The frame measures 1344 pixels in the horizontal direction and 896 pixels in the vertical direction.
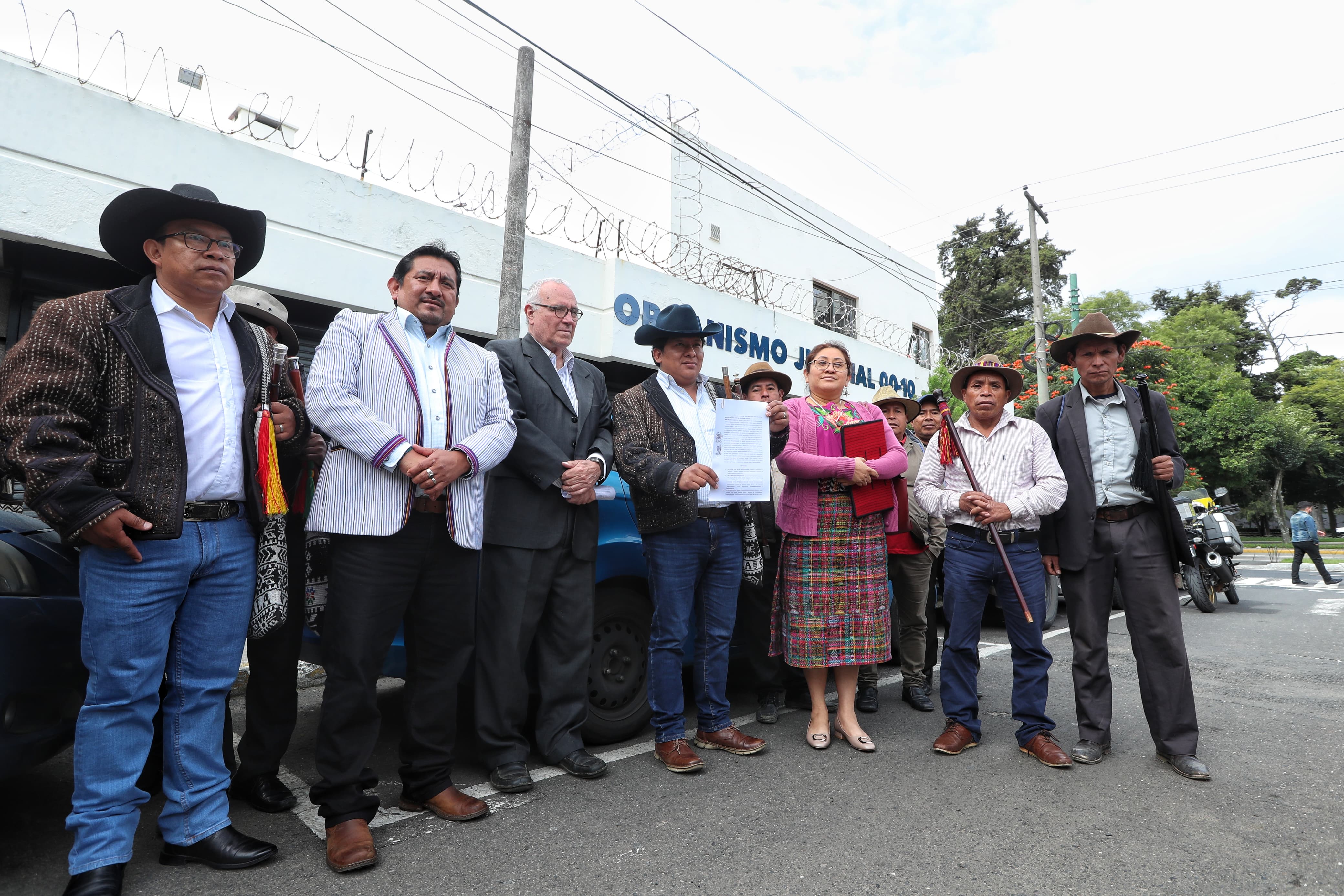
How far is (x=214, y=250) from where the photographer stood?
100 inches

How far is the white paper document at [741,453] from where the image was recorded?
3.52m

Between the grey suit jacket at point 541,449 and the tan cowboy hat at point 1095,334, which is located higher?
the tan cowboy hat at point 1095,334

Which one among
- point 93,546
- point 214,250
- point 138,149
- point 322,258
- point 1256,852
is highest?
point 138,149

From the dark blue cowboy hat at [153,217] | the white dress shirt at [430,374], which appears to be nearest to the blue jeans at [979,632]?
the white dress shirt at [430,374]

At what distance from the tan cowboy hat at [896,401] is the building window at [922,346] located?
10.6 meters

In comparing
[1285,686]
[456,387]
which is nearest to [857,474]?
[456,387]

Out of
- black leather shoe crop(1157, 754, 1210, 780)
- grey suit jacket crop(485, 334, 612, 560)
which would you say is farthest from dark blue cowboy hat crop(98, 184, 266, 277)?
black leather shoe crop(1157, 754, 1210, 780)

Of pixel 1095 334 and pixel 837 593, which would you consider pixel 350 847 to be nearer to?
pixel 837 593

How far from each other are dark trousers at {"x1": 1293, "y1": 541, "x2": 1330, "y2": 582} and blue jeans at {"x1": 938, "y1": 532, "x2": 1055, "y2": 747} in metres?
12.7

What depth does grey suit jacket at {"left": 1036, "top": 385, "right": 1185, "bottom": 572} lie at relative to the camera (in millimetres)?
3664

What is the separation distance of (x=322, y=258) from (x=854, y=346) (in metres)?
9.37

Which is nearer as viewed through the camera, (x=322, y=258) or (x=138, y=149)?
(x=138, y=149)

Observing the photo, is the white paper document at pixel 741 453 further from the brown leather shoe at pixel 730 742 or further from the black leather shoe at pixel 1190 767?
the black leather shoe at pixel 1190 767

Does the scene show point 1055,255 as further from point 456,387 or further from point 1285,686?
point 456,387
